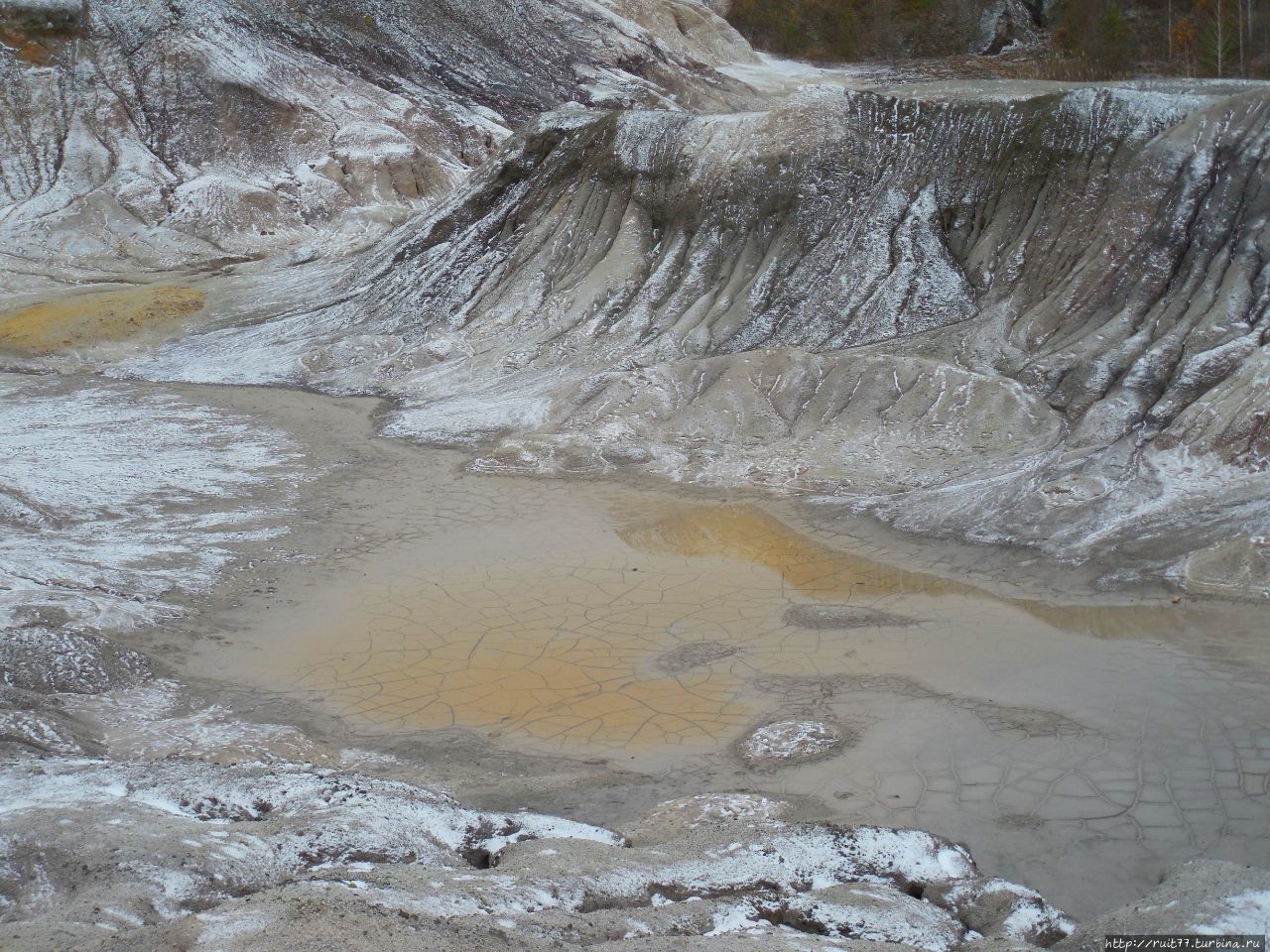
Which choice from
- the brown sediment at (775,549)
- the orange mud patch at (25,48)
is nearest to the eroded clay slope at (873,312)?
the brown sediment at (775,549)

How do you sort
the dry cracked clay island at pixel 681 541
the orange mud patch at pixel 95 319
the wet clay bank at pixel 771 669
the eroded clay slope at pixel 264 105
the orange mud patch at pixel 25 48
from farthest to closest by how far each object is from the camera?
the orange mud patch at pixel 25 48, the eroded clay slope at pixel 264 105, the orange mud patch at pixel 95 319, the wet clay bank at pixel 771 669, the dry cracked clay island at pixel 681 541

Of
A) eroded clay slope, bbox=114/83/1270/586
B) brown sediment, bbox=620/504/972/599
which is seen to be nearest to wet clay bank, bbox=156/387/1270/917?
brown sediment, bbox=620/504/972/599

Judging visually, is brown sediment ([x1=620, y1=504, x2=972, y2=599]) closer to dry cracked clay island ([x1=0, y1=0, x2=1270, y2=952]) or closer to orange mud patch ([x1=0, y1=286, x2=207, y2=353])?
dry cracked clay island ([x1=0, y1=0, x2=1270, y2=952])

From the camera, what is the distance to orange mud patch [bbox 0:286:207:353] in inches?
470

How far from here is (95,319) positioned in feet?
39.9

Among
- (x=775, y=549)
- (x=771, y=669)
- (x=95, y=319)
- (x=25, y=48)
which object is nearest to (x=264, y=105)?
(x=25, y=48)

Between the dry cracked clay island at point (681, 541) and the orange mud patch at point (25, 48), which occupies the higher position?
the orange mud patch at point (25, 48)

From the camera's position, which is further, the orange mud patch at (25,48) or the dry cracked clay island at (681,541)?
the orange mud patch at (25,48)

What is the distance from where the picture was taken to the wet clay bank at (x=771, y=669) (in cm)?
388

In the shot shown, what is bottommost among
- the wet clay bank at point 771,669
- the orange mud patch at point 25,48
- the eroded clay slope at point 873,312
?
the wet clay bank at point 771,669

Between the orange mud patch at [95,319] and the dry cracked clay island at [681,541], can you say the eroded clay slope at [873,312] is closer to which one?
the dry cracked clay island at [681,541]

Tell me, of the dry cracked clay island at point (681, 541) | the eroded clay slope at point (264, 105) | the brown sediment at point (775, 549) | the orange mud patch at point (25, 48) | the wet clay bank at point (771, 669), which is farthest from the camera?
the orange mud patch at point (25, 48)

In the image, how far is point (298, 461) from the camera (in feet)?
28.0

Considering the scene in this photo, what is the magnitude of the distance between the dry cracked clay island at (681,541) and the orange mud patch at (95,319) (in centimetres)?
6
